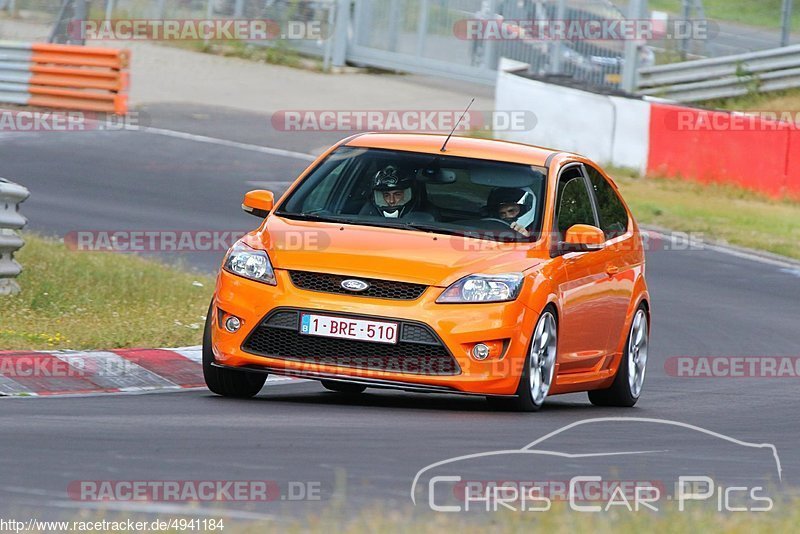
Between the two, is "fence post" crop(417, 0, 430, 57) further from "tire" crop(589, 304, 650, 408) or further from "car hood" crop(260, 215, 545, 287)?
"car hood" crop(260, 215, 545, 287)

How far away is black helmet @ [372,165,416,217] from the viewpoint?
32.5 feet

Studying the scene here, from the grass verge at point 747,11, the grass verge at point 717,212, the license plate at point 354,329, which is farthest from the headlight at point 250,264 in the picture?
the grass verge at point 747,11

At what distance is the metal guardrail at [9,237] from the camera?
39.4 feet

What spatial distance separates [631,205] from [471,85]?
11.9 m

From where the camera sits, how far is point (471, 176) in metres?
9.99

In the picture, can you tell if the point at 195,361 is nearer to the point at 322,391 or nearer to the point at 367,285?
the point at 322,391

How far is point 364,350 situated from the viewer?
29.0 ft

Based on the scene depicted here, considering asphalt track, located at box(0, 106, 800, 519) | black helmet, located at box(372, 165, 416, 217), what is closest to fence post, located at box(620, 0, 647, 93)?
asphalt track, located at box(0, 106, 800, 519)

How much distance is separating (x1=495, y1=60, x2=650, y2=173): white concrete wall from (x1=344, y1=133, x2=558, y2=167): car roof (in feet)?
44.1

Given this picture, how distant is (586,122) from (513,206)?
14865mm

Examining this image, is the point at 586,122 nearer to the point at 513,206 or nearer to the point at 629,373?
the point at 629,373

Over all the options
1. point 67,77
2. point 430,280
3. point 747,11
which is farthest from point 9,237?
Answer: point 747,11

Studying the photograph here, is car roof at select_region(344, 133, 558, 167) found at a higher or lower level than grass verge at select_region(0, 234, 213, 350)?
higher

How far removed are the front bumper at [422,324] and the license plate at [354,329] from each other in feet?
0.12
